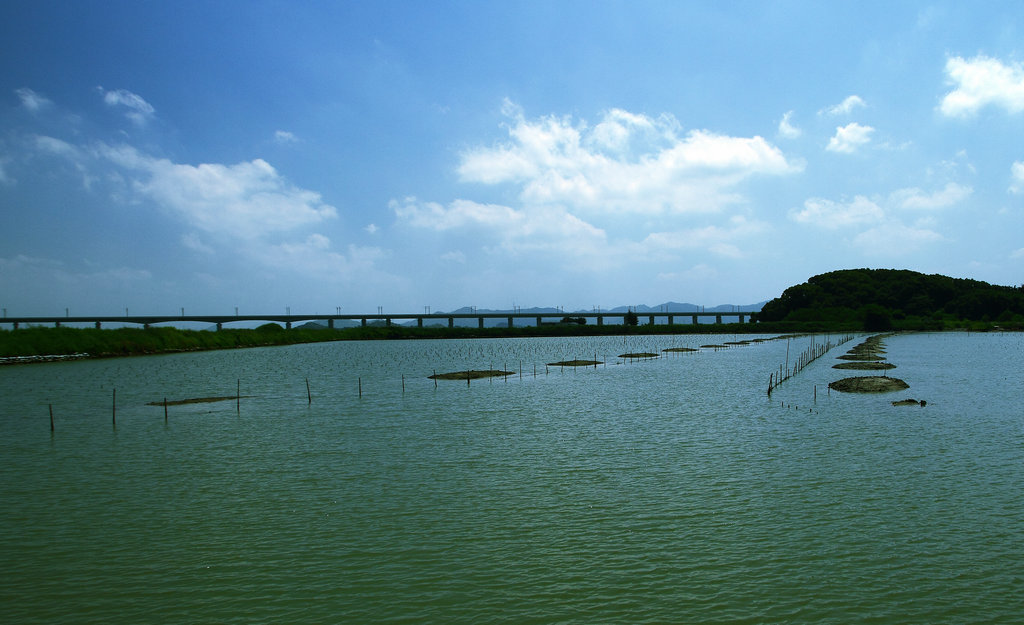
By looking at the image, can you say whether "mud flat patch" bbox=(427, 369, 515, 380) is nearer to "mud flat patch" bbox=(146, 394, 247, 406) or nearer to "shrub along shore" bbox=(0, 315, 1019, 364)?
"mud flat patch" bbox=(146, 394, 247, 406)

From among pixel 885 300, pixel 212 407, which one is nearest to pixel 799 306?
pixel 885 300

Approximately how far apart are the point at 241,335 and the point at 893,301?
152470mm

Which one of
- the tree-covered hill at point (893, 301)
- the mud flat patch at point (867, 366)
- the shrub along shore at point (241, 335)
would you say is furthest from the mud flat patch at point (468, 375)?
the tree-covered hill at point (893, 301)

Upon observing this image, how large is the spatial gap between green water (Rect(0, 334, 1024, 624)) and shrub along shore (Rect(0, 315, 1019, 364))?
48.4 m

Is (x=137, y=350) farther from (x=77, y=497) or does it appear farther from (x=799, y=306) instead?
(x=799, y=306)

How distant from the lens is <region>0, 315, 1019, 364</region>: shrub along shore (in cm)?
6975

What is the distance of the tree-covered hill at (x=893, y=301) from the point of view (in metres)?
148

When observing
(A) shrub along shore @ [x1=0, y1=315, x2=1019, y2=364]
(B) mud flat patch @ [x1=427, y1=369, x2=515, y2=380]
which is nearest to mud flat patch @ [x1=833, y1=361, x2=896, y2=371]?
(B) mud flat patch @ [x1=427, y1=369, x2=515, y2=380]

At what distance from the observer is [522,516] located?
14.0 metres

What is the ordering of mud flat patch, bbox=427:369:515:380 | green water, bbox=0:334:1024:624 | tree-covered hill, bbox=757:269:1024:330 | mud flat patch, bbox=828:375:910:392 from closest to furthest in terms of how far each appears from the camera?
green water, bbox=0:334:1024:624 → mud flat patch, bbox=828:375:910:392 → mud flat patch, bbox=427:369:515:380 → tree-covered hill, bbox=757:269:1024:330

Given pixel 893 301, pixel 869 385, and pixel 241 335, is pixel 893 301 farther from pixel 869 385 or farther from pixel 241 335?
pixel 241 335

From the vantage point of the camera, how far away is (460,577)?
1091cm

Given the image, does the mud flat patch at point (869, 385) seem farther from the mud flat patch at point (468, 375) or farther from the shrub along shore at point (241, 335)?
the shrub along shore at point (241, 335)

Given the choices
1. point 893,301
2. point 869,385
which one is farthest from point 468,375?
point 893,301
